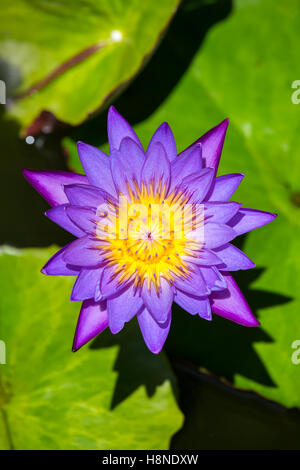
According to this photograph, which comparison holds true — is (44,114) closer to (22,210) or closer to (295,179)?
(22,210)

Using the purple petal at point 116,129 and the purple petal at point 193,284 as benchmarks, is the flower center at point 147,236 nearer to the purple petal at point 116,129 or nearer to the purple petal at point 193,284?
the purple petal at point 193,284

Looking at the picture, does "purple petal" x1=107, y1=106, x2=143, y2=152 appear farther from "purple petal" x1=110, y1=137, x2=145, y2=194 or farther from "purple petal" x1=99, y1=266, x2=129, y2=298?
"purple petal" x1=99, y1=266, x2=129, y2=298

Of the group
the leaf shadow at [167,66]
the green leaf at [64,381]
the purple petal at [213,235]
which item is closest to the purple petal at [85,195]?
the purple petal at [213,235]

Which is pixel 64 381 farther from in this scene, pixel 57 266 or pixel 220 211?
pixel 220 211

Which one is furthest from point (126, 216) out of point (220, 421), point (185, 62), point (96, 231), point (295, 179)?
point (220, 421)

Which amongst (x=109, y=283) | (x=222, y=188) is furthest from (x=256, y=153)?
(x=109, y=283)

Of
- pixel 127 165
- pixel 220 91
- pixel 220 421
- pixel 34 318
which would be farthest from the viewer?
pixel 220 421
